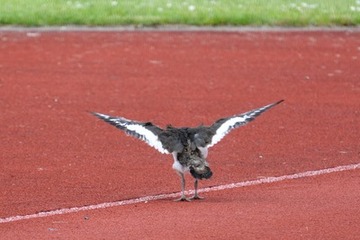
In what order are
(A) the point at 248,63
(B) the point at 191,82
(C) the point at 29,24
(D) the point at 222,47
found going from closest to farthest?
1. (B) the point at 191,82
2. (A) the point at 248,63
3. (D) the point at 222,47
4. (C) the point at 29,24

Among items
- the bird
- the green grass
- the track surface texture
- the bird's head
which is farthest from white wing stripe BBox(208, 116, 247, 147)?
the green grass

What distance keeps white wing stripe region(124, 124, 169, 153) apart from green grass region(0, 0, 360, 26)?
11165mm

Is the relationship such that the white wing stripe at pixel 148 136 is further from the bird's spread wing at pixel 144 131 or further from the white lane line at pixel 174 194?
the white lane line at pixel 174 194

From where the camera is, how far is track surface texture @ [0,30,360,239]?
9984 mm

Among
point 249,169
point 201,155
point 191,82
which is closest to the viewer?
point 201,155

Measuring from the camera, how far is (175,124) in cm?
1452

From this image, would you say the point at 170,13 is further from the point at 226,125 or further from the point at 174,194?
the point at 226,125

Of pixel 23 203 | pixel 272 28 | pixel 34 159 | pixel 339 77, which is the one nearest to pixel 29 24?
pixel 272 28

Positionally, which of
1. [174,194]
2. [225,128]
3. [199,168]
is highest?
[225,128]

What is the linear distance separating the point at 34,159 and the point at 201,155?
2821 mm

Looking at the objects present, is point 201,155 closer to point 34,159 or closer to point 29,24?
point 34,159

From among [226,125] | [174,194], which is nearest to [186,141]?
[226,125]

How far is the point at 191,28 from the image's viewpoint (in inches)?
859

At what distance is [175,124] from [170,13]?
8.14 m
